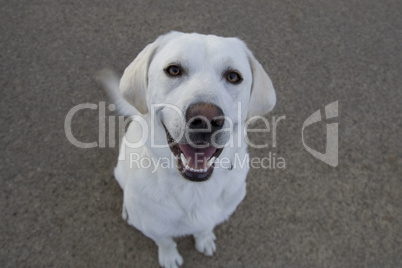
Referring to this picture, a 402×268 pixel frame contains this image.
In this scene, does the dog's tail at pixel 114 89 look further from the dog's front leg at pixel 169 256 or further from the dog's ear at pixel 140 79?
the dog's front leg at pixel 169 256

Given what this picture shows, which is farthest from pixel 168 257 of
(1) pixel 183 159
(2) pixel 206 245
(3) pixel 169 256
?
(1) pixel 183 159

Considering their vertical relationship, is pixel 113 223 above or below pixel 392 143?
below

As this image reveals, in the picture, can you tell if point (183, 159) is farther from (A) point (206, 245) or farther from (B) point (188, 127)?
(A) point (206, 245)

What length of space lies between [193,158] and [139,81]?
50 centimetres

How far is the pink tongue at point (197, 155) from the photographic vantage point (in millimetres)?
1601

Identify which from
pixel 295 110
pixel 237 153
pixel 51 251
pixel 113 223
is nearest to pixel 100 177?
pixel 113 223

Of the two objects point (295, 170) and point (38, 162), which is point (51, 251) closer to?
point (38, 162)

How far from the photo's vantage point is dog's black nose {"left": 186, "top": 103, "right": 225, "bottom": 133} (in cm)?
136

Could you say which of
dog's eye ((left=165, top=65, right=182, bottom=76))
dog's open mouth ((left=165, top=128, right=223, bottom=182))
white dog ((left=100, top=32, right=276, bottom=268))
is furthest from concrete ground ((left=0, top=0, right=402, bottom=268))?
dog's eye ((left=165, top=65, right=182, bottom=76))

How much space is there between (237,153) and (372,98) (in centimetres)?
219

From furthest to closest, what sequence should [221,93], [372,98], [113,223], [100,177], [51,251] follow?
[372,98] < [100,177] < [113,223] < [51,251] < [221,93]

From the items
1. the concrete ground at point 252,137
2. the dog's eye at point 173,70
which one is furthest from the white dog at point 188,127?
the concrete ground at point 252,137

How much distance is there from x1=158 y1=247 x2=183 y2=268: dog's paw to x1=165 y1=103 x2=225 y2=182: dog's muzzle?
35.7 inches

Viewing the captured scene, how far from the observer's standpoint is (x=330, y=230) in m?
2.57
